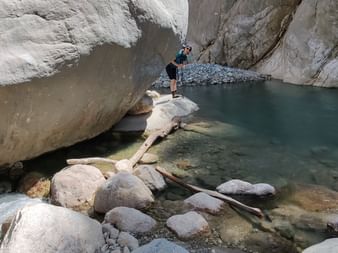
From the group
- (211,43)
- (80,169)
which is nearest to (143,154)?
(80,169)

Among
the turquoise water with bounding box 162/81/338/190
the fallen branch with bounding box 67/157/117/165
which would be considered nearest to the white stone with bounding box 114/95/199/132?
the turquoise water with bounding box 162/81/338/190

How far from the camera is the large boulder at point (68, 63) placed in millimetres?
4891

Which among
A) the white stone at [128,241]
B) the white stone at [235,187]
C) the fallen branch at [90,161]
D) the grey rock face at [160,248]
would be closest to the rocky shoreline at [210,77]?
the fallen branch at [90,161]

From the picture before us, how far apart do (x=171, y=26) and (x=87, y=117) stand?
2242 millimetres

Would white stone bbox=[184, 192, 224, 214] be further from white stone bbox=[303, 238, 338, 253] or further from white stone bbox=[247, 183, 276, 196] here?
white stone bbox=[303, 238, 338, 253]

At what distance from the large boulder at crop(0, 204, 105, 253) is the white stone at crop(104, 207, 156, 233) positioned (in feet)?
1.65

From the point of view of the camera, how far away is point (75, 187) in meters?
5.21

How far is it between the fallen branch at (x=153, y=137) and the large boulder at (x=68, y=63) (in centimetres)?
85

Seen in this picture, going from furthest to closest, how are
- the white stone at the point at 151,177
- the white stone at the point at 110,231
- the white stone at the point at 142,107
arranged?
the white stone at the point at 142,107 → the white stone at the point at 151,177 → the white stone at the point at 110,231

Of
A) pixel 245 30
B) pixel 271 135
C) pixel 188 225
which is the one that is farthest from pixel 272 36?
pixel 188 225

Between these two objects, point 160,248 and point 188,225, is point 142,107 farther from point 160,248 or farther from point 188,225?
point 160,248

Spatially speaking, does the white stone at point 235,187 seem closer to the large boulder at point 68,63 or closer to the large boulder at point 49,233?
the large boulder at point 49,233

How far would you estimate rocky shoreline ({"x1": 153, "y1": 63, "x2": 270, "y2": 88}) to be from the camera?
16.2 m

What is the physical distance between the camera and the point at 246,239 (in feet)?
14.0
